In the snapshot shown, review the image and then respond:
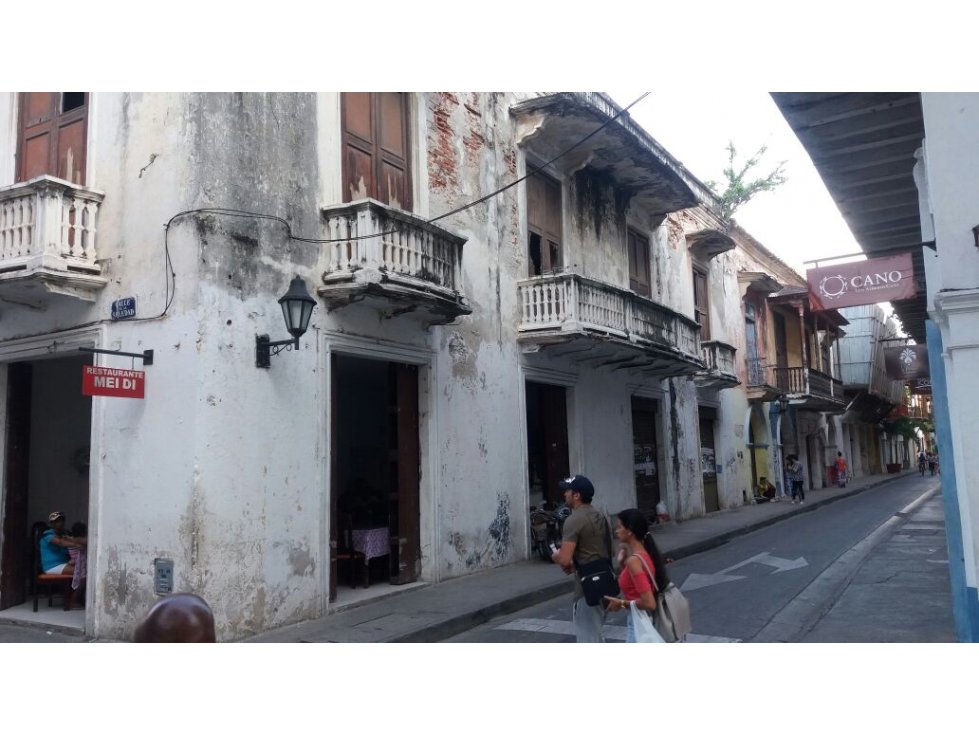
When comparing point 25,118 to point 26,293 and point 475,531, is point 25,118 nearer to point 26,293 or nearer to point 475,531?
point 26,293

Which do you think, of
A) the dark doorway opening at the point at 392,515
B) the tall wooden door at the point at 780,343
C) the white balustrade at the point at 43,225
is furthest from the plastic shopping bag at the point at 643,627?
the tall wooden door at the point at 780,343

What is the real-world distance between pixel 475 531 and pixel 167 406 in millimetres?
4620

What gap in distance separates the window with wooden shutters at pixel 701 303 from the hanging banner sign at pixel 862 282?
39.0ft

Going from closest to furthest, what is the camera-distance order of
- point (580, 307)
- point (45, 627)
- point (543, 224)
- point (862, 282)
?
point (862, 282) → point (45, 627) → point (580, 307) → point (543, 224)

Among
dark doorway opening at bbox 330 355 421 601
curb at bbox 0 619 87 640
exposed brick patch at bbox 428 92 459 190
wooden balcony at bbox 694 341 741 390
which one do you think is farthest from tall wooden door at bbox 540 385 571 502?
curb at bbox 0 619 87 640

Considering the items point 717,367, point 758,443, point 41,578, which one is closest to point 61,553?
point 41,578

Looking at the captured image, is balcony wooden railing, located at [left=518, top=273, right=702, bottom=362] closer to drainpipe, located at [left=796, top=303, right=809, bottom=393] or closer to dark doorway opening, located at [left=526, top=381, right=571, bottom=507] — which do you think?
dark doorway opening, located at [left=526, top=381, right=571, bottom=507]

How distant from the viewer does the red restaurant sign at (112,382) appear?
6711mm

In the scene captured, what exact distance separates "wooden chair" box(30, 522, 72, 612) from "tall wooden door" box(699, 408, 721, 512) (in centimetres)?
1412

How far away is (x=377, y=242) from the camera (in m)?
8.33

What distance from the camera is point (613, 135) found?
13.2m

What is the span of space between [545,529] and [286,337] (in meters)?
5.32

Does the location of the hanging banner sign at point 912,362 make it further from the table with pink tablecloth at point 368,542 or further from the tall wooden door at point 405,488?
the table with pink tablecloth at point 368,542

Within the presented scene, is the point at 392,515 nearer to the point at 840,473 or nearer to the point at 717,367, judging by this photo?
the point at 717,367
